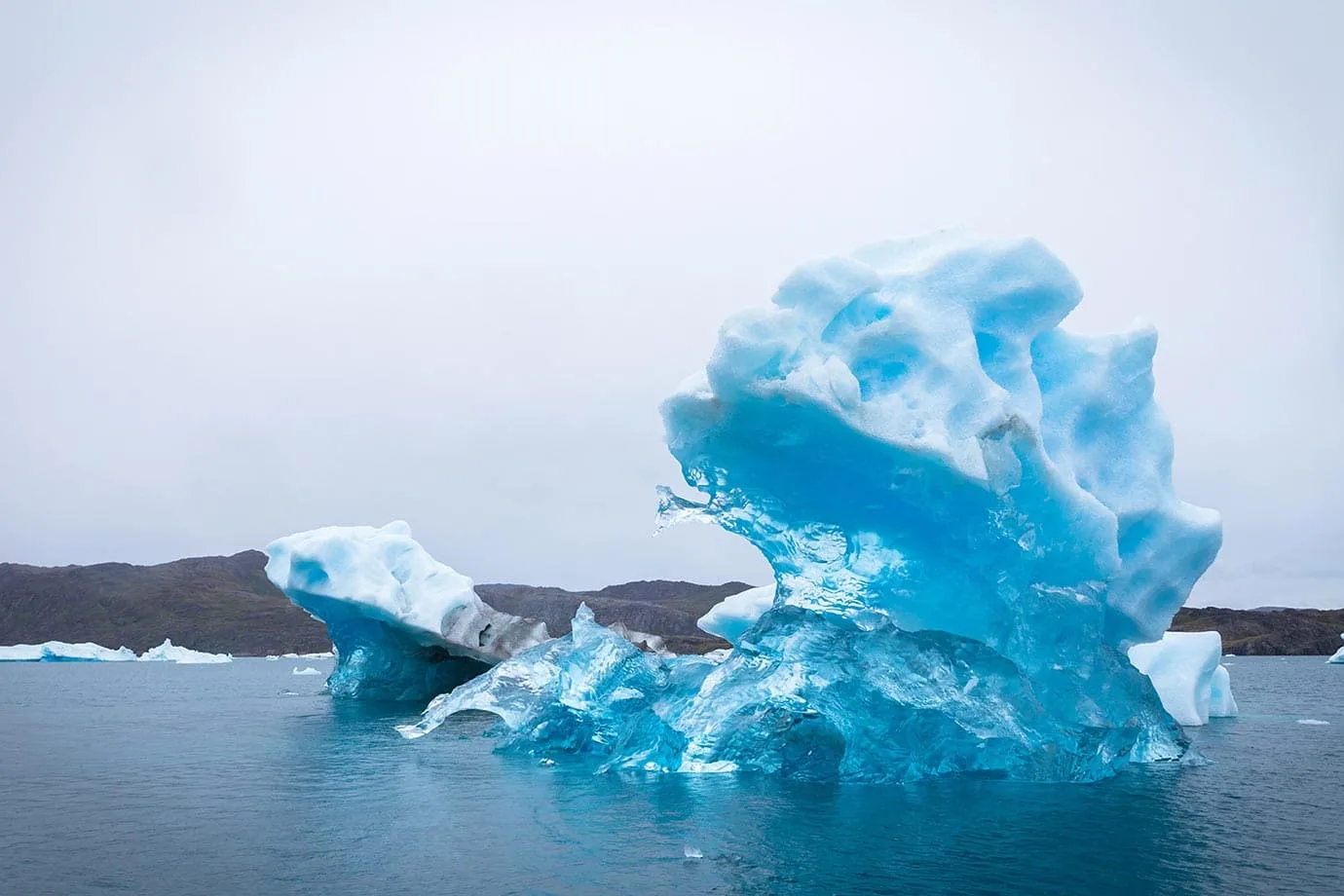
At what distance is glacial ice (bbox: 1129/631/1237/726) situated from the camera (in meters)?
23.0

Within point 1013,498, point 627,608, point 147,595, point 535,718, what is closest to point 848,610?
point 1013,498

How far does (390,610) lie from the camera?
29578 mm

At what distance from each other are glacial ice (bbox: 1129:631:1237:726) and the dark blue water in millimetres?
4236

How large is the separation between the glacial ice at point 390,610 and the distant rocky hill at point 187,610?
81.3 metres

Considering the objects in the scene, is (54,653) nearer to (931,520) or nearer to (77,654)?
(77,654)

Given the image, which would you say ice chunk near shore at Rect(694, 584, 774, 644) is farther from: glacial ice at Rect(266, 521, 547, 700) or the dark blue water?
glacial ice at Rect(266, 521, 547, 700)

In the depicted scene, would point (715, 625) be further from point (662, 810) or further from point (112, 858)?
point (112, 858)

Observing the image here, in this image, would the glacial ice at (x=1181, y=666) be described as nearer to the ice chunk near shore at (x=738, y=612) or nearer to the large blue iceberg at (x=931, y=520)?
the large blue iceberg at (x=931, y=520)

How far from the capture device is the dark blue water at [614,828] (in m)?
8.71

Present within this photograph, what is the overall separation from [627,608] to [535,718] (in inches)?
4602

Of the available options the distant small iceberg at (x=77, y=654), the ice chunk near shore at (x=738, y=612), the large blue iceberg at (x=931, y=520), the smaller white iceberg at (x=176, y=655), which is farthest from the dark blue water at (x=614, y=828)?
the smaller white iceberg at (x=176, y=655)

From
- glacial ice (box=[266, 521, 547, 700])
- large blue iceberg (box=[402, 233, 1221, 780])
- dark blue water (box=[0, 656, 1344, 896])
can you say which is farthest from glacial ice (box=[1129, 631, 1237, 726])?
glacial ice (box=[266, 521, 547, 700])

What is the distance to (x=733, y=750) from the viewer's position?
49.8ft

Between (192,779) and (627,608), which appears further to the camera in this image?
(627,608)
